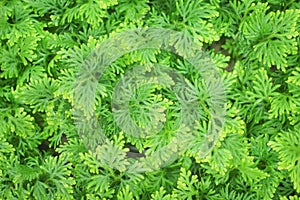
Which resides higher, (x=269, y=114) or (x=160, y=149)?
(x=269, y=114)

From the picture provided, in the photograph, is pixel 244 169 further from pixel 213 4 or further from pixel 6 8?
pixel 6 8

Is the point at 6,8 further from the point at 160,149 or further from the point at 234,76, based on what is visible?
the point at 234,76

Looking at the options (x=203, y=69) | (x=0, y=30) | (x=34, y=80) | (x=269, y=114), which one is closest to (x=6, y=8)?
(x=0, y=30)


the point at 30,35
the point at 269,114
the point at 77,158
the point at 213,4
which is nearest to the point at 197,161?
the point at 269,114

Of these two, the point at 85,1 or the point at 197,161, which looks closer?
the point at 197,161

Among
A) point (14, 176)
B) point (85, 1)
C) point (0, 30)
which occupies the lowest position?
point (14, 176)

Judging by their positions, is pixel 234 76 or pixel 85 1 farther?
pixel 85 1
